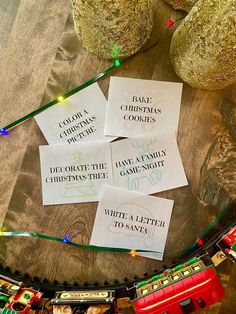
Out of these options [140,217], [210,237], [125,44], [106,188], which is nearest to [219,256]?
[210,237]

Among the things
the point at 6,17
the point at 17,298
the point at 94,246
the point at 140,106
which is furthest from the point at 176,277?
the point at 6,17

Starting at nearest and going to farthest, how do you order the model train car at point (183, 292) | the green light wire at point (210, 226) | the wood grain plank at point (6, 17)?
the model train car at point (183, 292) < the green light wire at point (210, 226) < the wood grain plank at point (6, 17)

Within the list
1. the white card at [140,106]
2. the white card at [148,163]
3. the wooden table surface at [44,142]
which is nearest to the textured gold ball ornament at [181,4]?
the wooden table surface at [44,142]

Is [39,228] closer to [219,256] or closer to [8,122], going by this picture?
[8,122]

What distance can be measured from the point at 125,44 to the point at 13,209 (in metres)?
0.52

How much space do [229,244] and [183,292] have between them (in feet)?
0.51

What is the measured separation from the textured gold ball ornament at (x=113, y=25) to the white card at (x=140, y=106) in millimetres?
91

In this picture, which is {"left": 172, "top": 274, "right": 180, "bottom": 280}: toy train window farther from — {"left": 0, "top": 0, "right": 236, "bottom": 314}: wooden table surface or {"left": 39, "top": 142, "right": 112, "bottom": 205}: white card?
{"left": 39, "top": 142, "right": 112, "bottom": 205}: white card

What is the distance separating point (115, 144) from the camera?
3.48 feet

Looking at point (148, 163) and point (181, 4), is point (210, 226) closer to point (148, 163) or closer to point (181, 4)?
point (148, 163)

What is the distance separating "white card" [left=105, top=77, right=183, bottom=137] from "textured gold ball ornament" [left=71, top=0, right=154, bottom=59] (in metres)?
0.09

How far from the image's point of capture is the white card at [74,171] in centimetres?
105

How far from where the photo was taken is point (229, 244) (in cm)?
89

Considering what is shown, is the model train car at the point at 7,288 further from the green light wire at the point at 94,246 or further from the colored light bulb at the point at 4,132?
the colored light bulb at the point at 4,132
